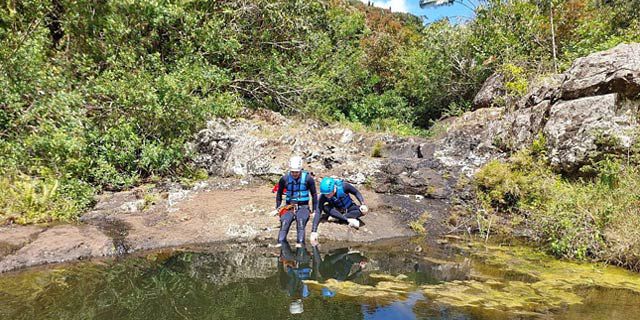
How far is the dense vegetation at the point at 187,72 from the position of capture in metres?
9.18

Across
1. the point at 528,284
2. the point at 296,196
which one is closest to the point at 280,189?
the point at 296,196

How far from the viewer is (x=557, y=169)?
31.4 ft

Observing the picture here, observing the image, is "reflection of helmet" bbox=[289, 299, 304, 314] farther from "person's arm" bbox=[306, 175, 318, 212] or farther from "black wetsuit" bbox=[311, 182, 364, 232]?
"black wetsuit" bbox=[311, 182, 364, 232]

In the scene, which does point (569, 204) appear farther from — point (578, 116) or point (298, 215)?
point (298, 215)

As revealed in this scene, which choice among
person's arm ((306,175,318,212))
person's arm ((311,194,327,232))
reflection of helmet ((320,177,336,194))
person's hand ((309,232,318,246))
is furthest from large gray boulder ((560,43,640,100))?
person's hand ((309,232,318,246))

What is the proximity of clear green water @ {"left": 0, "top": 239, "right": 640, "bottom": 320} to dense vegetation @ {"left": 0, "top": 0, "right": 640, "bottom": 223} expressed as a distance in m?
2.96

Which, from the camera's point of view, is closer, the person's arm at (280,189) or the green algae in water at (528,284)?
the green algae in water at (528,284)

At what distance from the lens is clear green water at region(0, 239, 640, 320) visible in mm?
Answer: 5164

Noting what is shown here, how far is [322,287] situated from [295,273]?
721 mm

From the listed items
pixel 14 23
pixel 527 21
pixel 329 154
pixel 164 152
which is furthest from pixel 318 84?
pixel 14 23

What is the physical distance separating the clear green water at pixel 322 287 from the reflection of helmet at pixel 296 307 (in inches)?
0.5

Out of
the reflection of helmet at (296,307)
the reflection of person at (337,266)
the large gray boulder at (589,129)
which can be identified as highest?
the large gray boulder at (589,129)

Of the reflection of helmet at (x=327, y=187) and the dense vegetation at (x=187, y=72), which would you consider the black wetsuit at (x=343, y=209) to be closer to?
the reflection of helmet at (x=327, y=187)

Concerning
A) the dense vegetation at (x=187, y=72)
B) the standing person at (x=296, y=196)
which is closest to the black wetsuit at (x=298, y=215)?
the standing person at (x=296, y=196)
